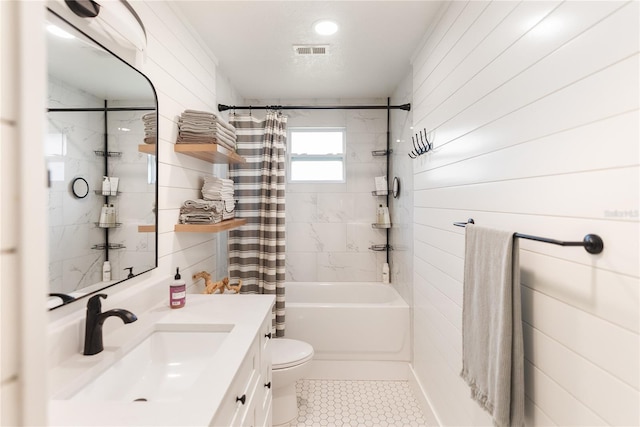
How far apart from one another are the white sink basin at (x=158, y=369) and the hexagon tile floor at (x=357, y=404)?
3.74 ft

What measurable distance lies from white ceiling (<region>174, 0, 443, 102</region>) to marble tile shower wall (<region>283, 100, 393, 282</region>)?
1.54ft

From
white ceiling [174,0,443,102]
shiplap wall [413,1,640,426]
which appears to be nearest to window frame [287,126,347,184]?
white ceiling [174,0,443,102]

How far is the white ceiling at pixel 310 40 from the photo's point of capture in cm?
182

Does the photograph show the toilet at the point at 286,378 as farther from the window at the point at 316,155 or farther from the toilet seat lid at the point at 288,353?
the window at the point at 316,155

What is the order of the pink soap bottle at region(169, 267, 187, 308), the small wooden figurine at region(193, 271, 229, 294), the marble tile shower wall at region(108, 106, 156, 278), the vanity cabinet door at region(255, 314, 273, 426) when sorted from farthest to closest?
the small wooden figurine at region(193, 271, 229, 294) < the pink soap bottle at region(169, 267, 187, 308) < the vanity cabinet door at region(255, 314, 273, 426) < the marble tile shower wall at region(108, 106, 156, 278)

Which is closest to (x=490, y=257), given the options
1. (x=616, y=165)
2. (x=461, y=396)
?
(x=616, y=165)

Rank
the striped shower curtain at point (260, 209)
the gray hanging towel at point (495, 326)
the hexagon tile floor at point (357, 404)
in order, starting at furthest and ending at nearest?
the striped shower curtain at point (260, 209) → the hexagon tile floor at point (357, 404) → the gray hanging towel at point (495, 326)

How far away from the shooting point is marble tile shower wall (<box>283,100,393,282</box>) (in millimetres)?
3346

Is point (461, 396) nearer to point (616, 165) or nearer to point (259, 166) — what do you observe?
point (616, 165)

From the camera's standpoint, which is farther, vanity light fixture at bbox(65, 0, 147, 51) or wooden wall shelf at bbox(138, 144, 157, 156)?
wooden wall shelf at bbox(138, 144, 157, 156)

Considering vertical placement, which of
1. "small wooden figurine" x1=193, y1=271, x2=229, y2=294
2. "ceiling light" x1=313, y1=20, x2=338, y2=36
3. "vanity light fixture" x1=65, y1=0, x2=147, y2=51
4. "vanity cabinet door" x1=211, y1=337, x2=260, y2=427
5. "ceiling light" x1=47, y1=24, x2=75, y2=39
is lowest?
"vanity cabinet door" x1=211, y1=337, x2=260, y2=427

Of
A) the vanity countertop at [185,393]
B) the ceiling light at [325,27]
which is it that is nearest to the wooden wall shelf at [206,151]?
the vanity countertop at [185,393]

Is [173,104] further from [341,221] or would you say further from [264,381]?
[341,221]

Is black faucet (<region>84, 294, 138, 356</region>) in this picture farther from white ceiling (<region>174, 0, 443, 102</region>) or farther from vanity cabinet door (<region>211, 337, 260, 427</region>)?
white ceiling (<region>174, 0, 443, 102</region>)
